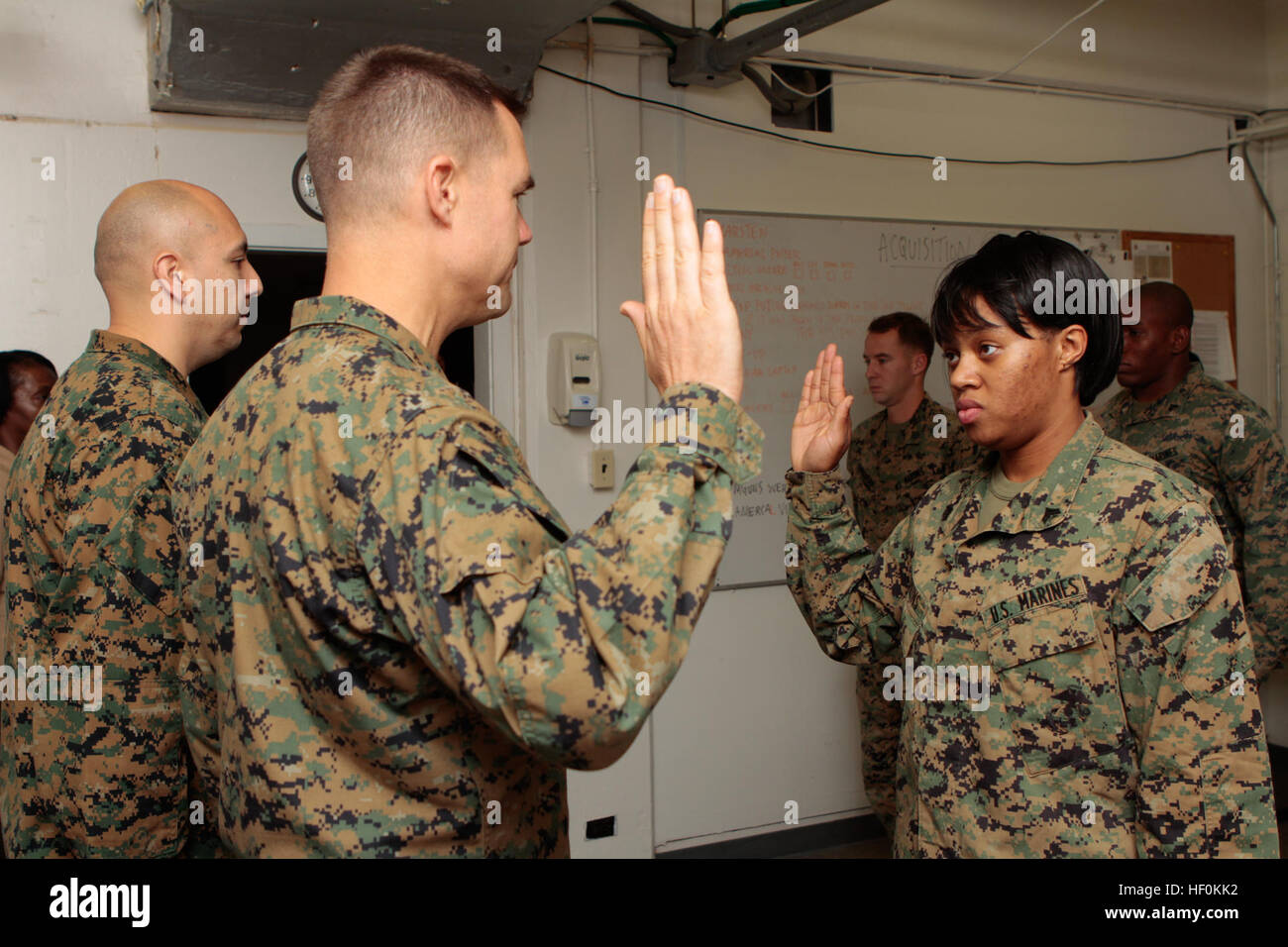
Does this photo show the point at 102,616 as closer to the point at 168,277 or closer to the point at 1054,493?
the point at 168,277

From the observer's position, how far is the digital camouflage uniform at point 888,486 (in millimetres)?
3404

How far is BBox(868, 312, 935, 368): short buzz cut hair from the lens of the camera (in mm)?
3523

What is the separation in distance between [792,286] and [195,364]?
2264 mm

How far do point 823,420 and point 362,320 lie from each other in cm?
91

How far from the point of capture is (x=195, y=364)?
→ 188 cm

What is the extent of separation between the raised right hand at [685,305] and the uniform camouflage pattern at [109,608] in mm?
998

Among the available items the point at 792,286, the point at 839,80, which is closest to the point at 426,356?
the point at 792,286

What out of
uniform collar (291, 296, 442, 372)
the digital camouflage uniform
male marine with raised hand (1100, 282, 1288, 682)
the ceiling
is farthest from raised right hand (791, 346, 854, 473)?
male marine with raised hand (1100, 282, 1288, 682)

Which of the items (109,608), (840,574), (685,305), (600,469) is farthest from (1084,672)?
(600,469)

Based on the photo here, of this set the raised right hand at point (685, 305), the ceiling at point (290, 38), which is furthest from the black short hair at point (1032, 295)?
the ceiling at point (290, 38)

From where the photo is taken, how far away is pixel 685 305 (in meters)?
1.00

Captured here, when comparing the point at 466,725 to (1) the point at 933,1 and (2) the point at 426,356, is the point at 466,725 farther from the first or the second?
(1) the point at 933,1

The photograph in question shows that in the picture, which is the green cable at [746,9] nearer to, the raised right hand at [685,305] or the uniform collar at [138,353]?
the uniform collar at [138,353]

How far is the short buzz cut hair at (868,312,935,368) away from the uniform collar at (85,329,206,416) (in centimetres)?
246
